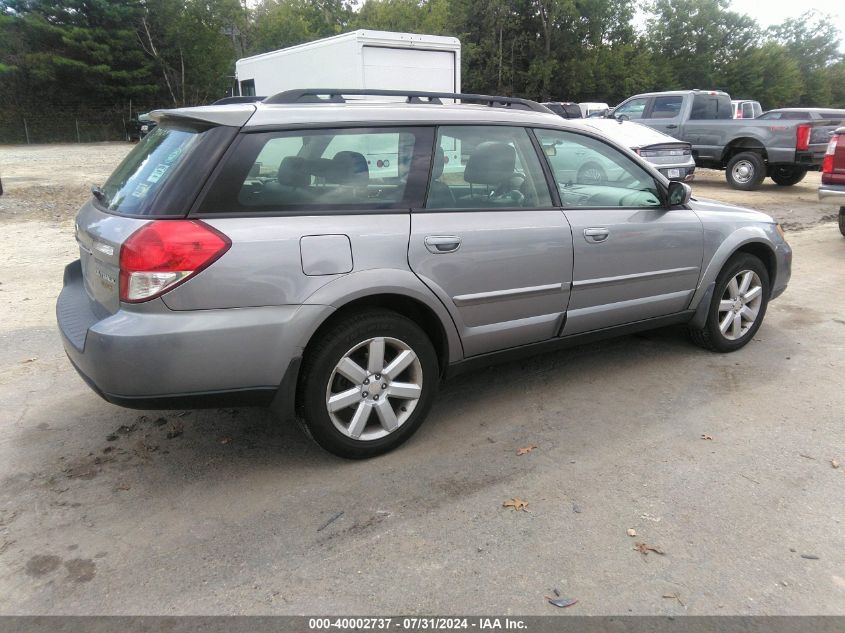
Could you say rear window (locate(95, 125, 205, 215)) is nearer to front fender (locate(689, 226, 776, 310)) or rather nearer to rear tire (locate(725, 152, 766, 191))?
→ front fender (locate(689, 226, 776, 310))

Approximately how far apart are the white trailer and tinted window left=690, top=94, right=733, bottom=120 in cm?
619

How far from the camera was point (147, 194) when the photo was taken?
3.04 meters

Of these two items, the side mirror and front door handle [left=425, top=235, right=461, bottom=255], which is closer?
front door handle [left=425, top=235, right=461, bottom=255]

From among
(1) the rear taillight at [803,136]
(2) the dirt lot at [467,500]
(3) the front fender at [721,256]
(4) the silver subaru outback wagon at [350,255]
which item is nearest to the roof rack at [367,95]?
(4) the silver subaru outback wagon at [350,255]

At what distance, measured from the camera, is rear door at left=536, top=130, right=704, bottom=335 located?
13.0 feet

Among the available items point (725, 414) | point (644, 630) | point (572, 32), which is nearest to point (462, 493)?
point (644, 630)

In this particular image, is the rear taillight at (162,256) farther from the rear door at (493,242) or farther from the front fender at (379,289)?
the rear door at (493,242)

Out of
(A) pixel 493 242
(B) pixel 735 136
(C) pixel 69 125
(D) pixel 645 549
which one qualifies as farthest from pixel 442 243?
(C) pixel 69 125

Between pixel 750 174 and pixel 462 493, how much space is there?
1404 centimetres

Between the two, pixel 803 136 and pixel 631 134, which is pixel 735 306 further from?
pixel 803 136

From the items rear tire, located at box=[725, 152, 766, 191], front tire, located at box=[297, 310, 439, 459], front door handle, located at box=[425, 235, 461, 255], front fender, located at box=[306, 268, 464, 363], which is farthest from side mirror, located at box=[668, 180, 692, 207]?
A: rear tire, located at box=[725, 152, 766, 191]

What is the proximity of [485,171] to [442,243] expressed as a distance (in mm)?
598

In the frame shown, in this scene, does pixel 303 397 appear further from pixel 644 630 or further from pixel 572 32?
pixel 572 32

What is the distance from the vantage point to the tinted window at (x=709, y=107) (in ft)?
50.9
